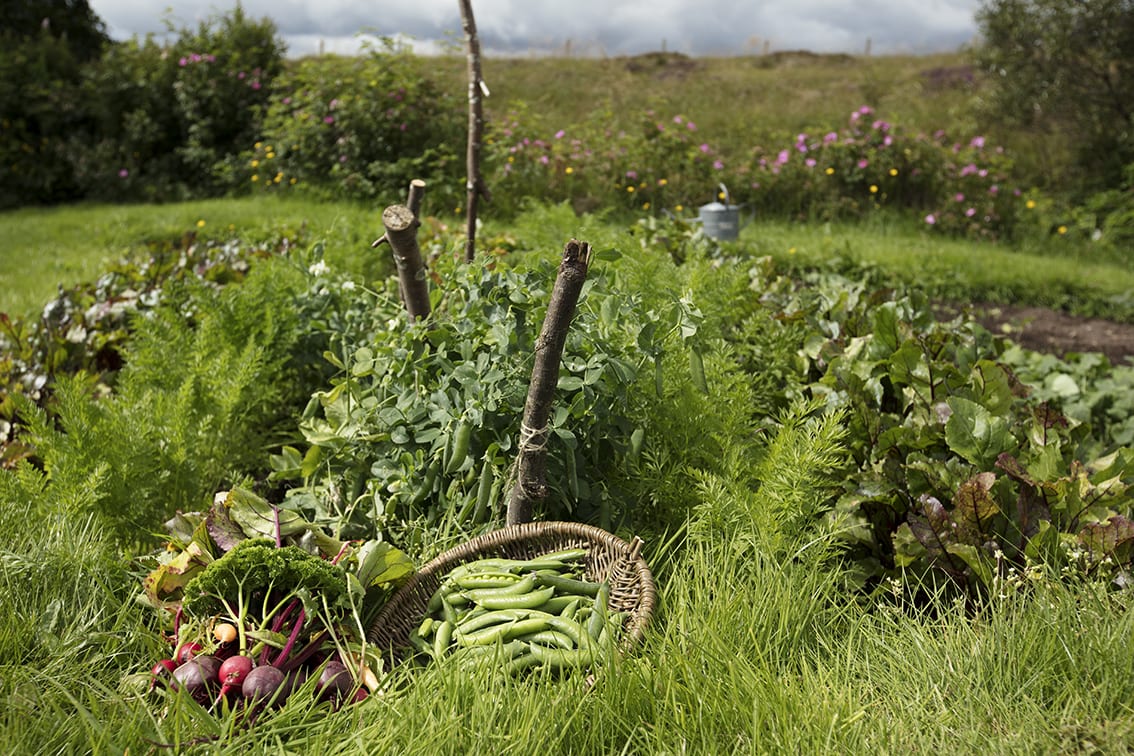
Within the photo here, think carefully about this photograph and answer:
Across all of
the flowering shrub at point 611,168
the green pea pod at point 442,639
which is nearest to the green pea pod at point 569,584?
the green pea pod at point 442,639

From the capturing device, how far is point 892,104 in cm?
Answer: 1501

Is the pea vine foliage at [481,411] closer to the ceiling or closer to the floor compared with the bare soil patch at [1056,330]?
closer to the ceiling

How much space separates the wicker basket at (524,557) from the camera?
2.06m

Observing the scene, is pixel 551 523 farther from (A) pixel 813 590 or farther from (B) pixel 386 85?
(B) pixel 386 85

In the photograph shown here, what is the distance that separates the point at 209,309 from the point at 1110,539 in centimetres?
287

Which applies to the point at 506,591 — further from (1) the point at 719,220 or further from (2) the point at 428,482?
(1) the point at 719,220

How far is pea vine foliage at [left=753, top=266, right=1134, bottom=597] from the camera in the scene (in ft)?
7.09

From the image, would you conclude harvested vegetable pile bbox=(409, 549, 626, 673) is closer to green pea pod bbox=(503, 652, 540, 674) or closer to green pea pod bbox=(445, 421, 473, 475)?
green pea pod bbox=(503, 652, 540, 674)

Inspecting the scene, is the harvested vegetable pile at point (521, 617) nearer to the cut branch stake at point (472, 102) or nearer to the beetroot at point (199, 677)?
the beetroot at point (199, 677)

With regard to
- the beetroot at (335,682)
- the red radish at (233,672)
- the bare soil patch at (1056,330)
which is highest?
the red radish at (233,672)

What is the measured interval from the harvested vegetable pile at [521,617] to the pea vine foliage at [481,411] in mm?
236

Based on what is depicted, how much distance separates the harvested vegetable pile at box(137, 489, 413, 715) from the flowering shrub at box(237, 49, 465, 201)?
21.6 feet

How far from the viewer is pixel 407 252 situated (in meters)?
2.58

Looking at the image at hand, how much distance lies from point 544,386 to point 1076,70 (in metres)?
10.7
